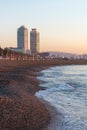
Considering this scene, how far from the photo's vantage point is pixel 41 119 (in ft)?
51.6

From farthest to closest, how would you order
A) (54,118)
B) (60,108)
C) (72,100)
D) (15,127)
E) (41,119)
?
(72,100) → (60,108) → (54,118) → (41,119) → (15,127)

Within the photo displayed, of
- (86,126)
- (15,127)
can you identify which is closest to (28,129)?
(15,127)

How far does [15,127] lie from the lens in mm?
13344

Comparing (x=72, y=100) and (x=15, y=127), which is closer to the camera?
(x=15, y=127)

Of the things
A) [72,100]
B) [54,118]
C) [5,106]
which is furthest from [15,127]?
[72,100]

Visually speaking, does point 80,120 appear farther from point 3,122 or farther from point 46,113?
point 3,122

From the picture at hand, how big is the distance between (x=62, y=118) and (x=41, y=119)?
5.66 feet

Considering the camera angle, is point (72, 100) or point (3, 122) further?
point (72, 100)

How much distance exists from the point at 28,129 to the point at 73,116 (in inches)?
182

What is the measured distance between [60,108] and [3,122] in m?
7.22

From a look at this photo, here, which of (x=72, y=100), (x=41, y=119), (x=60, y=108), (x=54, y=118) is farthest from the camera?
(x=72, y=100)

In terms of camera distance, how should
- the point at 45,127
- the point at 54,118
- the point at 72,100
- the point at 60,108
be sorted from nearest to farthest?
the point at 45,127
the point at 54,118
the point at 60,108
the point at 72,100

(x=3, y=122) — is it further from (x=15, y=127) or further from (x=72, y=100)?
(x=72, y=100)

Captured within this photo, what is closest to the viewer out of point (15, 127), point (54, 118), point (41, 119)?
point (15, 127)
